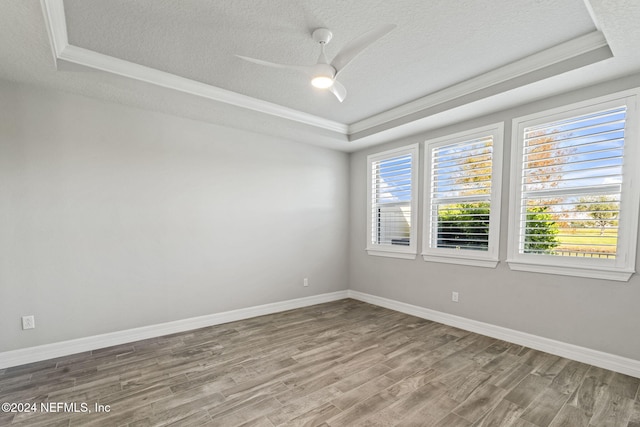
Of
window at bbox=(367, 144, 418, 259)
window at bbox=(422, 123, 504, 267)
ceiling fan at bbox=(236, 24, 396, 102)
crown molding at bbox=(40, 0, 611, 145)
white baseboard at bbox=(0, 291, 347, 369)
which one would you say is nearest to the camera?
ceiling fan at bbox=(236, 24, 396, 102)

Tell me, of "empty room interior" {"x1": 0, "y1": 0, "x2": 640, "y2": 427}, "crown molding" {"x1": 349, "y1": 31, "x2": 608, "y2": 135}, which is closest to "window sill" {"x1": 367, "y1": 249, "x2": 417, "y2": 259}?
"empty room interior" {"x1": 0, "y1": 0, "x2": 640, "y2": 427}

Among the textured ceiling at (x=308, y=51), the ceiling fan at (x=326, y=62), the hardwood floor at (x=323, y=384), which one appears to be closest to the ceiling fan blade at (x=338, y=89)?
the ceiling fan at (x=326, y=62)

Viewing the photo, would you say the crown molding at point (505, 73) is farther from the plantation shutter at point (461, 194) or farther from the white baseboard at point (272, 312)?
the white baseboard at point (272, 312)

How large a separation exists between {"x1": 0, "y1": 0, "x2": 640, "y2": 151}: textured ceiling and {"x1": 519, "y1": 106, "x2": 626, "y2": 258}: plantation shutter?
1.37ft

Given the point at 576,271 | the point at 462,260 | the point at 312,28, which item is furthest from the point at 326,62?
the point at 576,271

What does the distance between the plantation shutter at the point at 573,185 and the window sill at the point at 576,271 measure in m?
0.14

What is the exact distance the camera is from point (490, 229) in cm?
338

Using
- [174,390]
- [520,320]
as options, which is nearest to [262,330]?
[174,390]

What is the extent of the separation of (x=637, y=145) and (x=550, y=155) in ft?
1.97

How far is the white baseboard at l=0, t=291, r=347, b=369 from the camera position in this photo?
2.67 meters

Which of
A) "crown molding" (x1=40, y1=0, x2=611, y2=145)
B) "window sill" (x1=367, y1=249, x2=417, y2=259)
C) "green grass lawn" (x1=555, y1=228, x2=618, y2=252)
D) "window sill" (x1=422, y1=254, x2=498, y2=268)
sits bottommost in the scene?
"window sill" (x1=367, y1=249, x2=417, y2=259)

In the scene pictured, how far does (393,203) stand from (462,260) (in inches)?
52.6

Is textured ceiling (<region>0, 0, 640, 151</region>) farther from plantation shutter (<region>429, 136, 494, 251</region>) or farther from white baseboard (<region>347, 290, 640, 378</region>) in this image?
white baseboard (<region>347, 290, 640, 378</region>)

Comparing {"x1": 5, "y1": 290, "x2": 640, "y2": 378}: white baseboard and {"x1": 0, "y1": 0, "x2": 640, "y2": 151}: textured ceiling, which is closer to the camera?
{"x1": 0, "y1": 0, "x2": 640, "y2": 151}: textured ceiling
